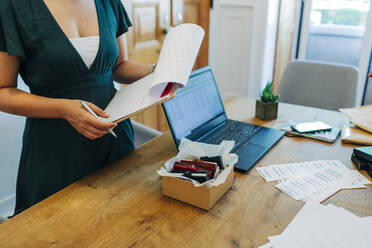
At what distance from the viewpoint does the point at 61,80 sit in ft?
3.52

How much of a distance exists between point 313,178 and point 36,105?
85 centimetres

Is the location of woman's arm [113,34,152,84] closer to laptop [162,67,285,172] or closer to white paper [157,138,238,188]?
laptop [162,67,285,172]

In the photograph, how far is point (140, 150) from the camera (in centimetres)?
123

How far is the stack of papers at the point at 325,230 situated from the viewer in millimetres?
742

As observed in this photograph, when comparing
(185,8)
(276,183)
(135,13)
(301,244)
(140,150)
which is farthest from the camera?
(185,8)

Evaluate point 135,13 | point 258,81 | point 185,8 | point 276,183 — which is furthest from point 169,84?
point 258,81

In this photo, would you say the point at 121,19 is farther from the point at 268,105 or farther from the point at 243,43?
the point at 243,43

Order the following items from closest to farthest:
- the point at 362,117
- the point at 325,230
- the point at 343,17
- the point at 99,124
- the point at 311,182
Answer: the point at 325,230 → the point at 99,124 → the point at 311,182 → the point at 362,117 → the point at 343,17

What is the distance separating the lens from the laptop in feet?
3.77

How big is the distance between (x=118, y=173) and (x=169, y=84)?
337 mm

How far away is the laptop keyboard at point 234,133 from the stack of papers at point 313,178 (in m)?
0.21

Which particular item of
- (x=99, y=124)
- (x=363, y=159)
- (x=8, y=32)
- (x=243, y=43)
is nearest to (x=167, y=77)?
(x=99, y=124)

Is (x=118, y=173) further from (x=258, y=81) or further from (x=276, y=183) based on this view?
(x=258, y=81)

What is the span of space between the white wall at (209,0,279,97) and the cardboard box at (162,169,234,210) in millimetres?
2543
